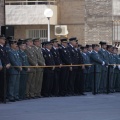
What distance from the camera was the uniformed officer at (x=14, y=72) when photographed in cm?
2355

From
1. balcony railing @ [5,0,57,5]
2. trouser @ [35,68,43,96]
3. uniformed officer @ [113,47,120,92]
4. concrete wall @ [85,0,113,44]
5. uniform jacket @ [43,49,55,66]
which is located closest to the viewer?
trouser @ [35,68,43,96]

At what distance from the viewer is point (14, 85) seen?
23.6 metres

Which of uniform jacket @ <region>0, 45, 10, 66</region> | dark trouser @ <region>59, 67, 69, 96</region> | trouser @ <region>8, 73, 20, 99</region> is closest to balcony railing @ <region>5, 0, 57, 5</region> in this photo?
dark trouser @ <region>59, 67, 69, 96</region>

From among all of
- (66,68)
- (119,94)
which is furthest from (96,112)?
(119,94)

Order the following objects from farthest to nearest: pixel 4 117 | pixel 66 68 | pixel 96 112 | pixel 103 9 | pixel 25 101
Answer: pixel 103 9 → pixel 66 68 → pixel 25 101 → pixel 96 112 → pixel 4 117

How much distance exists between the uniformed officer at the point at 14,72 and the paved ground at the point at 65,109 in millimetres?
408

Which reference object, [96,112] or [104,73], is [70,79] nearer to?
[104,73]

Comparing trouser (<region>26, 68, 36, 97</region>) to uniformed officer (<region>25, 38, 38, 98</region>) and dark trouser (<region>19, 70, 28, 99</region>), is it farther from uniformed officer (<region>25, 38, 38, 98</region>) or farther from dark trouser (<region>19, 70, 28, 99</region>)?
dark trouser (<region>19, 70, 28, 99</region>)

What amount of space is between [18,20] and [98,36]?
188 inches

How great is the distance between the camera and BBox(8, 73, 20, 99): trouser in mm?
23500

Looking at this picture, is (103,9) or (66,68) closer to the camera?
(66,68)

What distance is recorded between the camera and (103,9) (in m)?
41.1

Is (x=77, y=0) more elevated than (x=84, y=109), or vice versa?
(x=77, y=0)

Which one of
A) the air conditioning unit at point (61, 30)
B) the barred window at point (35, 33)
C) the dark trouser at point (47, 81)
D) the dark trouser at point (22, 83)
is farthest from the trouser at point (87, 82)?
the barred window at point (35, 33)
